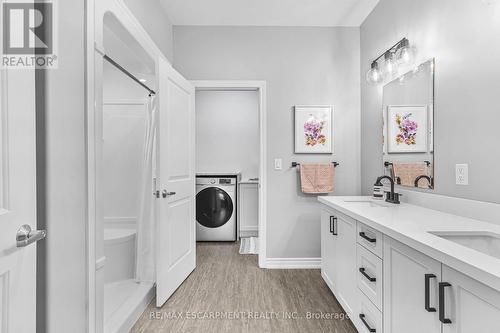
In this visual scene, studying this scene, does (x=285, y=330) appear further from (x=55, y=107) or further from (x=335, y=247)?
(x=55, y=107)

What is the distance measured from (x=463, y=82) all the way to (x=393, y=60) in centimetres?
77

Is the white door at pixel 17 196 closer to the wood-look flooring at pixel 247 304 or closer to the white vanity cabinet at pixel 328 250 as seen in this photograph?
the wood-look flooring at pixel 247 304

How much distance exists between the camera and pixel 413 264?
44.1 inches

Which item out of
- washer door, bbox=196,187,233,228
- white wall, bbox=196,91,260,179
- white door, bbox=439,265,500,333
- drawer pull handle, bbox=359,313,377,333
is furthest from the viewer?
white wall, bbox=196,91,260,179

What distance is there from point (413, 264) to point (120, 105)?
2750 millimetres

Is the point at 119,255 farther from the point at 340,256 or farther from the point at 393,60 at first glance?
the point at 393,60

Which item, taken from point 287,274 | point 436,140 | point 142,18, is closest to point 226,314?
point 287,274

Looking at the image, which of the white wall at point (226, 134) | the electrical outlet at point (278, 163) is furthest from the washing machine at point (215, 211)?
the electrical outlet at point (278, 163)

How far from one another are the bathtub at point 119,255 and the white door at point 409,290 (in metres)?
2.00

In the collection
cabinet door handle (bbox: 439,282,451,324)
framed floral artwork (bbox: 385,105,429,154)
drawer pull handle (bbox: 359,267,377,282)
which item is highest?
framed floral artwork (bbox: 385,105,429,154)

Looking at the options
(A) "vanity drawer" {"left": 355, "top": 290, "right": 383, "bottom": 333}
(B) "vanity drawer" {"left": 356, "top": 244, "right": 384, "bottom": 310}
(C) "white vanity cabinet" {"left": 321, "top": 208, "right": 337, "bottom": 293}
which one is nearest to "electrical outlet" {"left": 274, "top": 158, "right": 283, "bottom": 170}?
(C) "white vanity cabinet" {"left": 321, "top": 208, "right": 337, "bottom": 293}

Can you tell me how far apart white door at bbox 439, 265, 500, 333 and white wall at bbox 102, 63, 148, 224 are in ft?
8.16

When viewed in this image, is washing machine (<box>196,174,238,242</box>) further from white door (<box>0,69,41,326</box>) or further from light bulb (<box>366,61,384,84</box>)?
white door (<box>0,69,41,326</box>)

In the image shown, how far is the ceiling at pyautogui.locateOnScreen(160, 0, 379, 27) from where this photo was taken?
2518 millimetres
